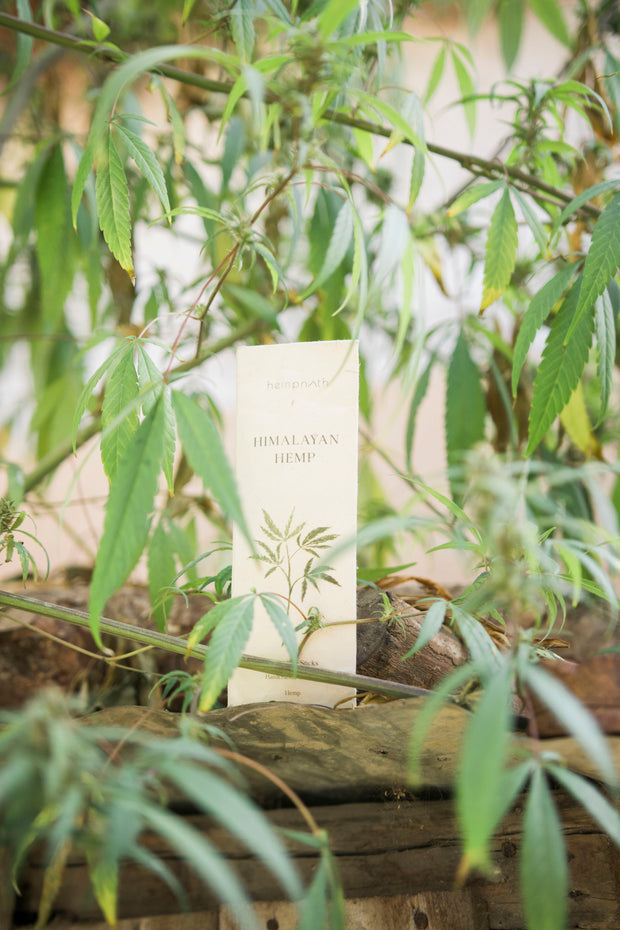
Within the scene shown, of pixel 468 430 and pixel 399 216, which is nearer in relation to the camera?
pixel 399 216

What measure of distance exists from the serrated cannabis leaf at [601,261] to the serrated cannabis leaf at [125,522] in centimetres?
27

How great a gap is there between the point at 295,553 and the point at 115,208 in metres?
0.23

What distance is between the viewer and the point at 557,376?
17.5 inches

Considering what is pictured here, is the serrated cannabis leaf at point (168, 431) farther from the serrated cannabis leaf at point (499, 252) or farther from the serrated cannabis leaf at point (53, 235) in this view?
the serrated cannabis leaf at point (53, 235)

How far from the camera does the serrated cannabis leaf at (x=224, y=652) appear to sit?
0.99 feet

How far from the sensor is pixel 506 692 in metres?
0.24

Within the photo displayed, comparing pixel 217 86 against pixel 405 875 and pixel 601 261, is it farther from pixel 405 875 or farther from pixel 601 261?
pixel 405 875

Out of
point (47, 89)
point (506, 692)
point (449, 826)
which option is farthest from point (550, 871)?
point (47, 89)

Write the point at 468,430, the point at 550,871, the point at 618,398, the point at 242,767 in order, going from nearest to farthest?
the point at 550,871
the point at 242,767
the point at 468,430
the point at 618,398

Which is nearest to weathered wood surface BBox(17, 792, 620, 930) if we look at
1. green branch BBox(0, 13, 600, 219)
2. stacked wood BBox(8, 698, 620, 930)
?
stacked wood BBox(8, 698, 620, 930)

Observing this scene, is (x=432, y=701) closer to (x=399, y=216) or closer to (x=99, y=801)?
(x=99, y=801)

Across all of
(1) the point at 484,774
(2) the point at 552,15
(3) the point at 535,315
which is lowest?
(1) the point at 484,774

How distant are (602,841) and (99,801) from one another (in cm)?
30

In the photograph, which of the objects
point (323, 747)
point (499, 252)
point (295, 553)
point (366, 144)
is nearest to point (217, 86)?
point (366, 144)
